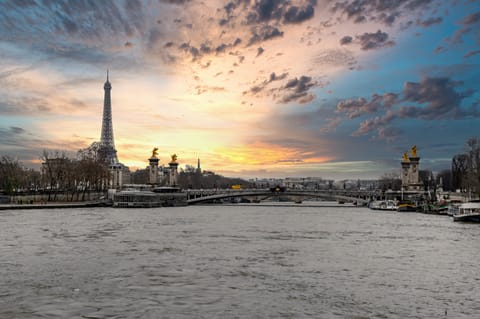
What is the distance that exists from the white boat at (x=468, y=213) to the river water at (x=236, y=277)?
2059cm

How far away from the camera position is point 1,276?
18.6 metres

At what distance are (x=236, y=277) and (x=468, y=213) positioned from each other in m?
40.2

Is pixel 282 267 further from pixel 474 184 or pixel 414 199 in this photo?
pixel 414 199

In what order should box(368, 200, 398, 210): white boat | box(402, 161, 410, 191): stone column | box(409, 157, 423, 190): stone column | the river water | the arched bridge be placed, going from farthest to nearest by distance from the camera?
box(402, 161, 410, 191): stone column < box(409, 157, 423, 190): stone column < the arched bridge < box(368, 200, 398, 210): white boat < the river water

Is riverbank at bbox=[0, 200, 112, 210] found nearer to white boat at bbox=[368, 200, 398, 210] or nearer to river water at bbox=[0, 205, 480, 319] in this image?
river water at bbox=[0, 205, 480, 319]

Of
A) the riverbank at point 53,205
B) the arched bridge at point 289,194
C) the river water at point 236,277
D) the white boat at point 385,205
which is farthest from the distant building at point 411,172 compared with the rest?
the river water at point 236,277

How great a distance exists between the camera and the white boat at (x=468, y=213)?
51125mm

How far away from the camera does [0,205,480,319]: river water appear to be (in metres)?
14.2

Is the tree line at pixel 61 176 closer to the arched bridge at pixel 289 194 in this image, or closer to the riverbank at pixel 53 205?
the riverbank at pixel 53 205

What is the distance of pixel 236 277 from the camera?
62.0 ft

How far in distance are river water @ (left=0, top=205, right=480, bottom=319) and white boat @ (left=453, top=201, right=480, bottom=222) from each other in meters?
20.6

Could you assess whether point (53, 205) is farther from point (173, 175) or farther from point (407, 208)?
point (407, 208)

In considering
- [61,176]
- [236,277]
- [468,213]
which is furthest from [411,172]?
[236,277]

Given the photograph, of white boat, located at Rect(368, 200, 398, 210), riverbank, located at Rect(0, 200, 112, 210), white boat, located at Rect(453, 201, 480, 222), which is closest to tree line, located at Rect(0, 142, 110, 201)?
riverbank, located at Rect(0, 200, 112, 210)
